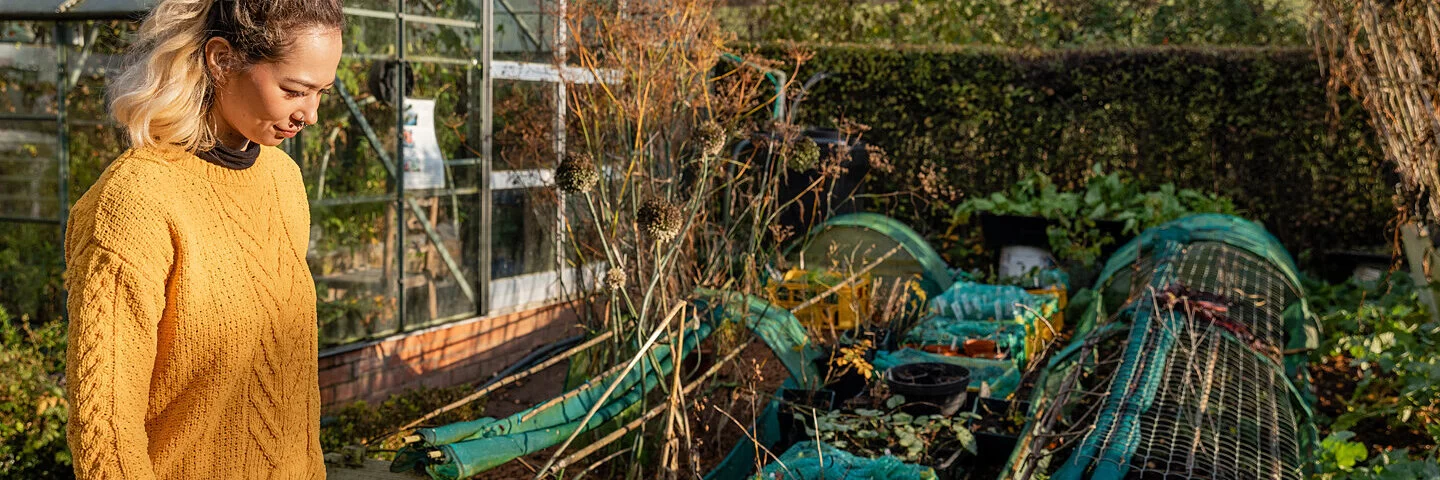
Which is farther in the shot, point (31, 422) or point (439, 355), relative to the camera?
point (439, 355)

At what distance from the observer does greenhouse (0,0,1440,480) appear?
65.1 inches

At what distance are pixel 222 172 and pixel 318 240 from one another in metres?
3.91

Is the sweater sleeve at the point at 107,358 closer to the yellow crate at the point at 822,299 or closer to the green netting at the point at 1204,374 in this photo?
the green netting at the point at 1204,374

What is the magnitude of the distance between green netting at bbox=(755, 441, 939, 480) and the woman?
1817mm

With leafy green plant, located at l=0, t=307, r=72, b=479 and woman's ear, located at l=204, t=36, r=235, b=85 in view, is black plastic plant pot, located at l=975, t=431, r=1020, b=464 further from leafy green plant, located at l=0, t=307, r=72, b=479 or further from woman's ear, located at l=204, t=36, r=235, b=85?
leafy green plant, located at l=0, t=307, r=72, b=479

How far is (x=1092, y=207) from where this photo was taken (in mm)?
8117

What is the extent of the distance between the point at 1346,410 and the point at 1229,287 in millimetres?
893

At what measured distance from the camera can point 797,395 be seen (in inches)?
165

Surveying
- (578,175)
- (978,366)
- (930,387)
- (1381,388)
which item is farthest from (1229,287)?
(578,175)

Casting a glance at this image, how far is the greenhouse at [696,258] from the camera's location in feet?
5.42

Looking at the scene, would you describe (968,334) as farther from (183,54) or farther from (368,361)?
(183,54)

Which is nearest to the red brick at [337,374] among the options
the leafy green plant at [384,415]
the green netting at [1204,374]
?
the leafy green plant at [384,415]

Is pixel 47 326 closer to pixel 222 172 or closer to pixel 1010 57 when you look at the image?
pixel 222 172

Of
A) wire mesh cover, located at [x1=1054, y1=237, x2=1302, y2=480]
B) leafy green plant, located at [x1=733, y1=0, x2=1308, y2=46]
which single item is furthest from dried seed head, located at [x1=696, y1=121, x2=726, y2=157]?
leafy green plant, located at [x1=733, y1=0, x2=1308, y2=46]
